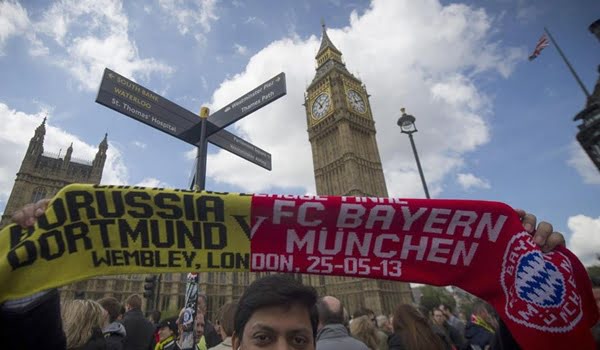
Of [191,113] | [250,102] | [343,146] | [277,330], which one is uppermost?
[343,146]

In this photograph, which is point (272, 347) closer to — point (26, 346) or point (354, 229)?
point (354, 229)

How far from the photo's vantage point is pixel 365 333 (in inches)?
163

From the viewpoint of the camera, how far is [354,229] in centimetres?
173

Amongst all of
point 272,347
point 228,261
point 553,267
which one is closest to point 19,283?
point 228,261

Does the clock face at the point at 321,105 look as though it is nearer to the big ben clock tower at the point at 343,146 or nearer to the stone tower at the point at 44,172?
the big ben clock tower at the point at 343,146

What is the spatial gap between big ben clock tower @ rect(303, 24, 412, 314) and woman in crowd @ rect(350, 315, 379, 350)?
3645 cm

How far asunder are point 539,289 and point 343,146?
42634 mm

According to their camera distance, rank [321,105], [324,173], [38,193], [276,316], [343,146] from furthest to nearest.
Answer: [321,105] < [324,173] < [343,146] < [38,193] < [276,316]

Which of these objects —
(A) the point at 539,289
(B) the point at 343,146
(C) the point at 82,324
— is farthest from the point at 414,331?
(B) the point at 343,146

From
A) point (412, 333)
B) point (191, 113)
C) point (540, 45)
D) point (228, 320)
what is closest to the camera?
point (412, 333)

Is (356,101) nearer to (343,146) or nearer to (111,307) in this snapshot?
(343,146)

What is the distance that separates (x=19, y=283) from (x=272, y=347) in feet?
4.33

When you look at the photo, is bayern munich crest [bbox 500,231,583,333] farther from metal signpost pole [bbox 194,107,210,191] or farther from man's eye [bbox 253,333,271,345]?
metal signpost pole [bbox 194,107,210,191]

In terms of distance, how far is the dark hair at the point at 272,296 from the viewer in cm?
188
